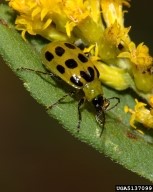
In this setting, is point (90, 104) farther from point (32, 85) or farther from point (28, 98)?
point (28, 98)

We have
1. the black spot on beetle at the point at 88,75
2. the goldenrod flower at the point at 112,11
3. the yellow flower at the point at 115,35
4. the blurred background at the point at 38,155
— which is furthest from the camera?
the blurred background at the point at 38,155

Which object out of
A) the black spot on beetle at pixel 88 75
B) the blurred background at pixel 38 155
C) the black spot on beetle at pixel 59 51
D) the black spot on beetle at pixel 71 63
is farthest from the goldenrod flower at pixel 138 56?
the blurred background at pixel 38 155

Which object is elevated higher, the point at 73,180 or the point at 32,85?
the point at 32,85

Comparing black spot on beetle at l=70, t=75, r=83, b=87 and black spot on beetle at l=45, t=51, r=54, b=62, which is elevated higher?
black spot on beetle at l=45, t=51, r=54, b=62

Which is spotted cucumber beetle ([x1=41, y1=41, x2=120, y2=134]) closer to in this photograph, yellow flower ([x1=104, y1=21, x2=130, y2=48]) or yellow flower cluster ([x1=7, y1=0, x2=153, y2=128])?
yellow flower cluster ([x1=7, y1=0, x2=153, y2=128])

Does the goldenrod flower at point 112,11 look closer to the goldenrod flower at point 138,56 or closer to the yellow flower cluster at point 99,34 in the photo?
the yellow flower cluster at point 99,34

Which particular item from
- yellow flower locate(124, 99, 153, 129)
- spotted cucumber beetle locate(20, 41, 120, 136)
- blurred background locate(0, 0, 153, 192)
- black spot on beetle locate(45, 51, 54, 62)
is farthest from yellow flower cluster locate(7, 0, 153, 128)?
blurred background locate(0, 0, 153, 192)

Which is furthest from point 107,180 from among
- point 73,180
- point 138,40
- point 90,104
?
point 90,104

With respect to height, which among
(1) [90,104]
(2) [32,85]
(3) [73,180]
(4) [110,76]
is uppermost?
(2) [32,85]
